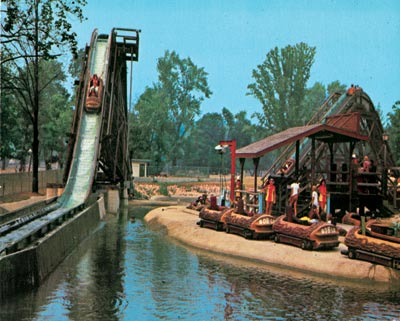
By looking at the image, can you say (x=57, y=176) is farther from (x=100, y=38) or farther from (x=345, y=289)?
(x=345, y=289)

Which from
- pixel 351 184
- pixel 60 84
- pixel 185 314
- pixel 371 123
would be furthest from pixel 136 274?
pixel 60 84

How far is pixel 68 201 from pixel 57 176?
986 inches

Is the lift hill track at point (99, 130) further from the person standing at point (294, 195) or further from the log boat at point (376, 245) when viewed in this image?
the log boat at point (376, 245)

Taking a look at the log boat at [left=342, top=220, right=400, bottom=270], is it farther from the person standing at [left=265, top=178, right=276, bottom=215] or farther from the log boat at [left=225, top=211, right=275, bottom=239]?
the person standing at [left=265, top=178, right=276, bottom=215]

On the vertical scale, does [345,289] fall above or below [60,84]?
below

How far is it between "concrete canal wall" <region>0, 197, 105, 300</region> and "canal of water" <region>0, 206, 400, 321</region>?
314 millimetres

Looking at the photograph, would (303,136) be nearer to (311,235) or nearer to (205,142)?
(311,235)

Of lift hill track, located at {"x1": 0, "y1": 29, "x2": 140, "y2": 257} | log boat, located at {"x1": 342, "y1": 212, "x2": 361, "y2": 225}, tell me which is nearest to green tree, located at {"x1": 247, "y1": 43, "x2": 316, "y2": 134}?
lift hill track, located at {"x1": 0, "y1": 29, "x2": 140, "y2": 257}

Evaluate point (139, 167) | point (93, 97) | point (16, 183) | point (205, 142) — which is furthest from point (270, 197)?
point (205, 142)

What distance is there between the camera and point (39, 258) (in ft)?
51.6

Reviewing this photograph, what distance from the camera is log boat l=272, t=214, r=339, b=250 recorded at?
1980cm

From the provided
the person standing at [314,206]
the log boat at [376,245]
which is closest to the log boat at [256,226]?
the person standing at [314,206]

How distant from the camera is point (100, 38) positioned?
4678 centimetres

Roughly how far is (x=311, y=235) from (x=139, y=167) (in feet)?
196
